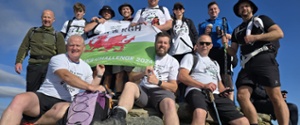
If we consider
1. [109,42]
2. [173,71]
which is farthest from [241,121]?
[109,42]

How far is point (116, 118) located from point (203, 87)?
219 cm

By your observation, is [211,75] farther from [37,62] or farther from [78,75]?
[37,62]

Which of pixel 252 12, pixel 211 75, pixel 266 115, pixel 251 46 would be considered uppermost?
pixel 252 12

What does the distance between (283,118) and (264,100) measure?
1.34 m

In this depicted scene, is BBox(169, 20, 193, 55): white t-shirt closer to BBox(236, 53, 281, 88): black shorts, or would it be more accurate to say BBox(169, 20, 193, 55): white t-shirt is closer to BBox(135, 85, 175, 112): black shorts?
BBox(236, 53, 281, 88): black shorts

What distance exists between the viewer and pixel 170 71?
6.70m

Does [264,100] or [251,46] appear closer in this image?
[251,46]


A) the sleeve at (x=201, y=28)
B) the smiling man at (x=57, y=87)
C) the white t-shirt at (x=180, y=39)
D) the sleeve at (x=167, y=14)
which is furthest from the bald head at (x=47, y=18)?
the sleeve at (x=201, y=28)

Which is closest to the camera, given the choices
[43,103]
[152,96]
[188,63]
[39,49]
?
[43,103]

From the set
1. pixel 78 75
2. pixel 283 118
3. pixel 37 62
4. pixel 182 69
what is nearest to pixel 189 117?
→ pixel 182 69

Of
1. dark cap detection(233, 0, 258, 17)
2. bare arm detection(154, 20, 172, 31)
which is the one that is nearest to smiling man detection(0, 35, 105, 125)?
bare arm detection(154, 20, 172, 31)

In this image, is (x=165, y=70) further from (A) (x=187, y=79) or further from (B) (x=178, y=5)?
(B) (x=178, y=5)

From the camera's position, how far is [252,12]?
698cm

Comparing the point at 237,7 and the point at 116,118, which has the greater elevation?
the point at 237,7
